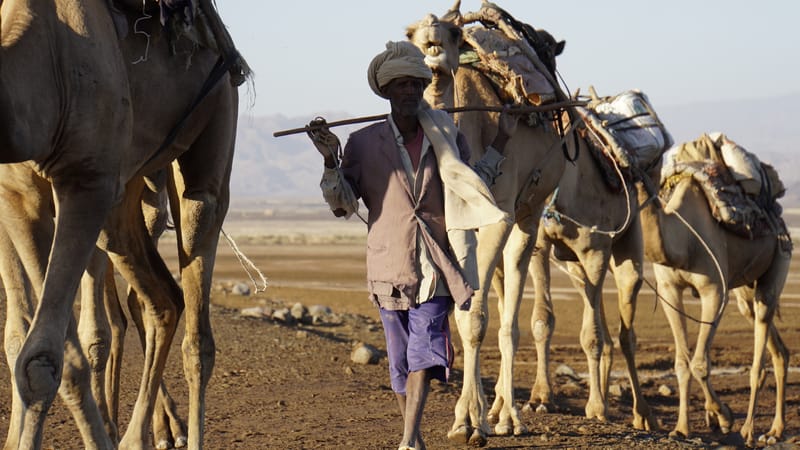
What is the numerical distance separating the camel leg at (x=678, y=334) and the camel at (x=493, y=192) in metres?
2.21

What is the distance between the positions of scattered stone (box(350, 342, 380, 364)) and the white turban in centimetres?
637

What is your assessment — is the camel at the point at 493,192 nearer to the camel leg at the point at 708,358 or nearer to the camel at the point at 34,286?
the camel at the point at 34,286

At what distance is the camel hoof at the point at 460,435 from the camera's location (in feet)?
27.8

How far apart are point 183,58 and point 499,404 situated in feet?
16.3

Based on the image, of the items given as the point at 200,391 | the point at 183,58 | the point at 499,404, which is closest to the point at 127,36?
the point at 183,58

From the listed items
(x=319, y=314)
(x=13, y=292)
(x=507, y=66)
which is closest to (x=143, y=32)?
(x=13, y=292)

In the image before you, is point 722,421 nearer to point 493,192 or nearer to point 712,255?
point 712,255

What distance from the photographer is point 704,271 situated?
1317cm

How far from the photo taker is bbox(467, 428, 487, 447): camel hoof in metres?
8.47

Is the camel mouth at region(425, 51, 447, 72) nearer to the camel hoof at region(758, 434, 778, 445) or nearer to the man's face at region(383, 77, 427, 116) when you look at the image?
the man's face at region(383, 77, 427, 116)

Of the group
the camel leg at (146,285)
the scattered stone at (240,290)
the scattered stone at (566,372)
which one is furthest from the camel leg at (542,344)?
the scattered stone at (240,290)

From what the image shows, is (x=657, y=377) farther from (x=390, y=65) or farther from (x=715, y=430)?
(x=390, y=65)

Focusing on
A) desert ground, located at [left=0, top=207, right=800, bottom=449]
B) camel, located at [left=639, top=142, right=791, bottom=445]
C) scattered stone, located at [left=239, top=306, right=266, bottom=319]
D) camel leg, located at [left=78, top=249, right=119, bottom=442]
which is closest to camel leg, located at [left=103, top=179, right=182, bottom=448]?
camel leg, located at [left=78, top=249, right=119, bottom=442]

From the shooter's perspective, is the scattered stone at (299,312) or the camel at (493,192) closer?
the camel at (493,192)
